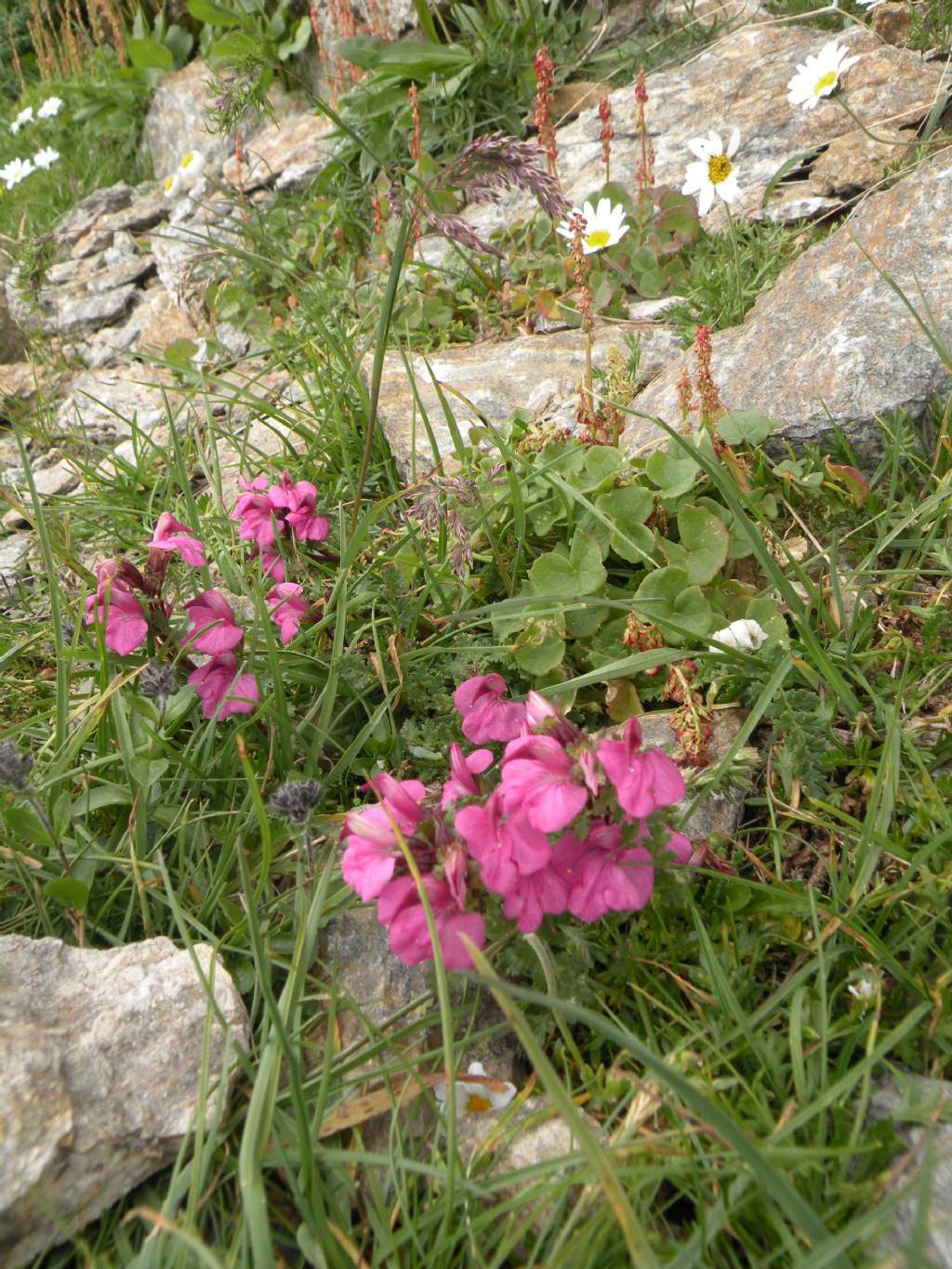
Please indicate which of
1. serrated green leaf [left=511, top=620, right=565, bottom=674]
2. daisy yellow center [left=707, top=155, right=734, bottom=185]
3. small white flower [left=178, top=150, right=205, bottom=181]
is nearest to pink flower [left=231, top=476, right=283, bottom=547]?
serrated green leaf [left=511, top=620, right=565, bottom=674]

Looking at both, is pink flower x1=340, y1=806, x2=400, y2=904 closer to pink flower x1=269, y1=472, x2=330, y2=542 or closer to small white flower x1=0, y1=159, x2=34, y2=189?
pink flower x1=269, y1=472, x2=330, y2=542

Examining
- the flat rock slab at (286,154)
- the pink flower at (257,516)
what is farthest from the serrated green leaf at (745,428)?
the flat rock slab at (286,154)

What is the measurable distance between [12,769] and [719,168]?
8.82ft

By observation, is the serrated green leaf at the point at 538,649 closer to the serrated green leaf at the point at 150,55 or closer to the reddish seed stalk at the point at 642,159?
the reddish seed stalk at the point at 642,159

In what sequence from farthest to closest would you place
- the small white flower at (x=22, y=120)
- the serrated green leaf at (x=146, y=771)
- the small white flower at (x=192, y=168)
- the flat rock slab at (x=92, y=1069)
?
1. the small white flower at (x=22, y=120)
2. the small white flower at (x=192, y=168)
3. the serrated green leaf at (x=146, y=771)
4. the flat rock slab at (x=92, y=1069)

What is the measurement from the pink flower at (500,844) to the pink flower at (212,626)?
0.76 metres

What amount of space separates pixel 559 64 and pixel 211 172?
2058 mm

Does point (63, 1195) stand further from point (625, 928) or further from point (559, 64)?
point (559, 64)

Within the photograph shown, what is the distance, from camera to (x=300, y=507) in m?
2.30

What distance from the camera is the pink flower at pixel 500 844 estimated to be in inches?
50.5

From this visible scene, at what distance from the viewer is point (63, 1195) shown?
4.16 ft

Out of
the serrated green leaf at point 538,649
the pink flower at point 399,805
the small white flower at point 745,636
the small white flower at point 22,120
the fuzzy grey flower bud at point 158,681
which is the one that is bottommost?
the small white flower at point 745,636

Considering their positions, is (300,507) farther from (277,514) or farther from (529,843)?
(529,843)

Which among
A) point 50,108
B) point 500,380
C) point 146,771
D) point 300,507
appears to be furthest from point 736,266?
point 50,108
